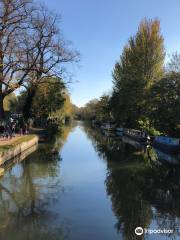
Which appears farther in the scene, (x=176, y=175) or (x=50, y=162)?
(x=50, y=162)

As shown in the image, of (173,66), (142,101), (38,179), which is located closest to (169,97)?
(173,66)

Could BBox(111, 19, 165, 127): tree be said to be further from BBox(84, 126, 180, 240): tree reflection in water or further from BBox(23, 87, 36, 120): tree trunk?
BBox(84, 126, 180, 240): tree reflection in water

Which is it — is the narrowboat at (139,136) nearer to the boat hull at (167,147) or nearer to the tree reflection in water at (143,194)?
the boat hull at (167,147)

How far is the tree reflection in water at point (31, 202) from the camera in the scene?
11.1 meters

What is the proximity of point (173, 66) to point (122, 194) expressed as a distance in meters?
27.0

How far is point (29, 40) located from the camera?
119ft

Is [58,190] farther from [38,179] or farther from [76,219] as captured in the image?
[76,219]

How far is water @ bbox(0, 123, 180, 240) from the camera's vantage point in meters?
11.4

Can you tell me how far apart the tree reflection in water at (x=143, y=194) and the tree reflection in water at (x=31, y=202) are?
2331 mm

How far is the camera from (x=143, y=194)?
16625 millimetres

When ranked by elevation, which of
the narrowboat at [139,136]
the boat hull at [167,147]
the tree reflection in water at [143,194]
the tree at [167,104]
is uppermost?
the tree at [167,104]

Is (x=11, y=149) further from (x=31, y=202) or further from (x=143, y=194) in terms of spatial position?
(x=143, y=194)

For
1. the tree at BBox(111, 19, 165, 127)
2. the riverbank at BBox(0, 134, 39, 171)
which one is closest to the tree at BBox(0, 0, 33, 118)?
the riverbank at BBox(0, 134, 39, 171)

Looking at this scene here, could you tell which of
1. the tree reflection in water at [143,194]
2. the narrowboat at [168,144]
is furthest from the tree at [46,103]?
the tree reflection in water at [143,194]
